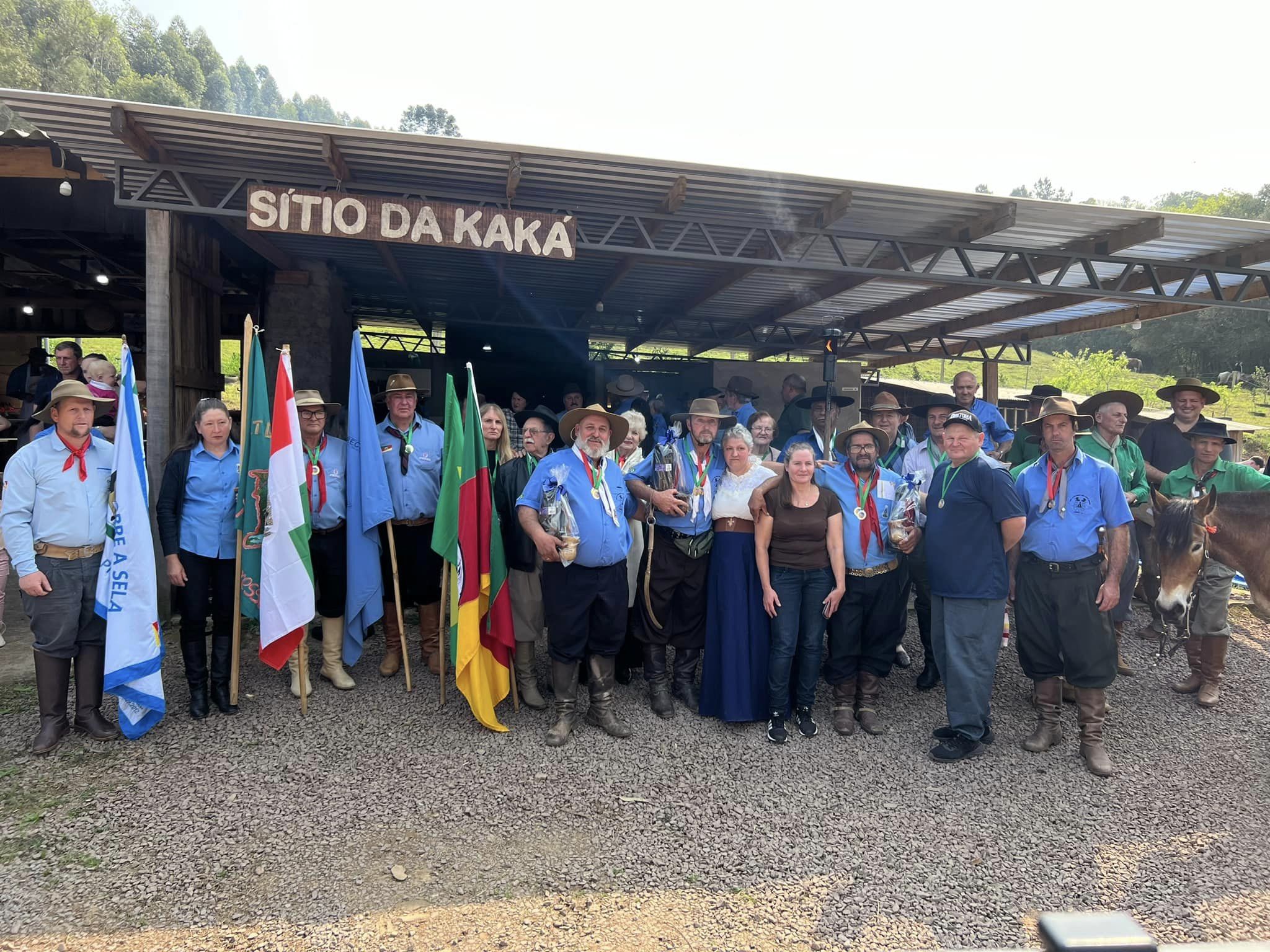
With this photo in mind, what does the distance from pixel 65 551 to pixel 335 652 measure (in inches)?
63.5

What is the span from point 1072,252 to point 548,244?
214 inches

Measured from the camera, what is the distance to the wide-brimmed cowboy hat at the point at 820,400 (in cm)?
707

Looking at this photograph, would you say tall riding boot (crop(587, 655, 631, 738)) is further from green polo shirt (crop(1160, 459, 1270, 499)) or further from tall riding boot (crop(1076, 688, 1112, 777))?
green polo shirt (crop(1160, 459, 1270, 499))

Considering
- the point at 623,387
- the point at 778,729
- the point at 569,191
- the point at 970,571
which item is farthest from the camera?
the point at 623,387

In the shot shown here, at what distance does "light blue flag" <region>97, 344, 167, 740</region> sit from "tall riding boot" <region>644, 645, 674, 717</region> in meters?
2.75

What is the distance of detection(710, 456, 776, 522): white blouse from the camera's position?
4238 millimetres

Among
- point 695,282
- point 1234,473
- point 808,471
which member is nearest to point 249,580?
point 808,471

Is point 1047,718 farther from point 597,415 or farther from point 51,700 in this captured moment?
point 51,700

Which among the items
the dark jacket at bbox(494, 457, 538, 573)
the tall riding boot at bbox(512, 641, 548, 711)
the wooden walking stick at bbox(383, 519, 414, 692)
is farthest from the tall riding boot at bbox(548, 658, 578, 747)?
the wooden walking stick at bbox(383, 519, 414, 692)

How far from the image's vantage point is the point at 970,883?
116 inches

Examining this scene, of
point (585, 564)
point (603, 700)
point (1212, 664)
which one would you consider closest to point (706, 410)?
point (585, 564)

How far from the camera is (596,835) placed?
320cm

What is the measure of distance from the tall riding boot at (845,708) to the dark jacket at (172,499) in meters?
4.05

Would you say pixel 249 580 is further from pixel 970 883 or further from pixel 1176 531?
pixel 1176 531
